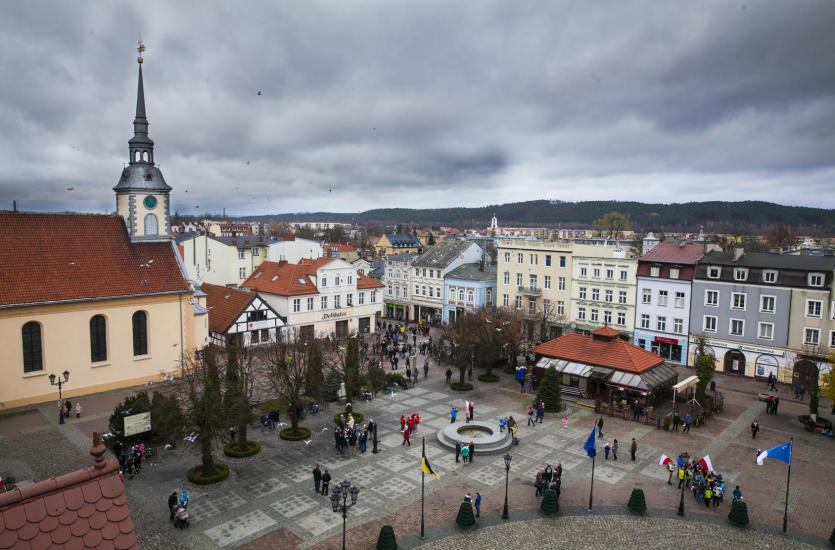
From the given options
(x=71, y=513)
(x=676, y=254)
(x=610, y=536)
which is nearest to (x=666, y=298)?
(x=676, y=254)

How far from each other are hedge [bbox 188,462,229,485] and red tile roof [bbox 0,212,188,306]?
16.7 meters

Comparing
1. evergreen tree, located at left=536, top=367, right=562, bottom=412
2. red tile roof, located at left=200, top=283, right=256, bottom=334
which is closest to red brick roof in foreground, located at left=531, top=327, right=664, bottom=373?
evergreen tree, located at left=536, top=367, right=562, bottom=412

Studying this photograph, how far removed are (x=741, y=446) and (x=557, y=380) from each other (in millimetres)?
10139

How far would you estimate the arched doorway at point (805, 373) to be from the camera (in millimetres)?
38406

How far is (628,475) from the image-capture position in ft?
81.4

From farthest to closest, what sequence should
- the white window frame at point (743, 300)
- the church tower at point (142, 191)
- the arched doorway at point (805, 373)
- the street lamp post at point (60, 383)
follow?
the white window frame at point (743, 300) < the church tower at point (142, 191) < the arched doorway at point (805, 373) < the street lamp post at point (60, 383)

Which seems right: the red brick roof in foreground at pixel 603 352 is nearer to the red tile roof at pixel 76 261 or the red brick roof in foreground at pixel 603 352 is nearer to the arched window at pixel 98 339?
the red tile roof at pixel 76 261

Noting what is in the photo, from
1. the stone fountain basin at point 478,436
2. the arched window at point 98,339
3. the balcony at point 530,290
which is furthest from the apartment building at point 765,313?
the arched window at point 98,339

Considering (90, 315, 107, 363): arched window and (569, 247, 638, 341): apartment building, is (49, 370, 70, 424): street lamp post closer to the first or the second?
(90, 315, 107, 363): arched window

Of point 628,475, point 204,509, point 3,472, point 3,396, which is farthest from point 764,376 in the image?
point 3,396

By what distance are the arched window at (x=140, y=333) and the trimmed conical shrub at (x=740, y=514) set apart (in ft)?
116

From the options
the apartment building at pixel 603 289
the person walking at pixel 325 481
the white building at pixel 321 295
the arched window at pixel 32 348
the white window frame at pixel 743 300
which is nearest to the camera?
the person walking at pixel 325 481

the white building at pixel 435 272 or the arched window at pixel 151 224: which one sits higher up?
the arched window at pixel 151 224

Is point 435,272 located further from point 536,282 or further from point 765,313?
point 765,313
